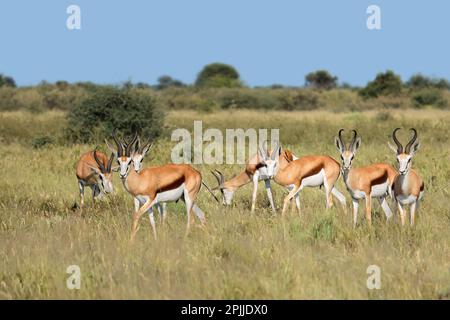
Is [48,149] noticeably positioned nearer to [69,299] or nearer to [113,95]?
[113,95]

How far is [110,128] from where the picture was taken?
Answer: 2161cm

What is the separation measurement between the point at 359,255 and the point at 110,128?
1581 cm

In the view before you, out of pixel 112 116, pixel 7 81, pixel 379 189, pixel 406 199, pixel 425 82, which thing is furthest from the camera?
pixel 7 81

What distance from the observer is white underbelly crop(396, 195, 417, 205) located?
8.32 meters

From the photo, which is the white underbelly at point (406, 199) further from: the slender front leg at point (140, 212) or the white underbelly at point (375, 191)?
the slender front leg at point (140, 212)

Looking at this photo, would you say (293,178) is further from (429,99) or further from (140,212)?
(429,99)

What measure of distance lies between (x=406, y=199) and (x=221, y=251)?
8.75 ft

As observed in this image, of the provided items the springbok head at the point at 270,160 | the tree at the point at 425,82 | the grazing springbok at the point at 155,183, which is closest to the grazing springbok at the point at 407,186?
the springbok head at the point at 270,160

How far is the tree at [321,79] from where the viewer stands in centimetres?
6894

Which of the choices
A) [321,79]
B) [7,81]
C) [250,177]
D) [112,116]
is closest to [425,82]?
[321,79]

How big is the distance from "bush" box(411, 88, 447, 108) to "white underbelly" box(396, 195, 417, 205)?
34358 mm

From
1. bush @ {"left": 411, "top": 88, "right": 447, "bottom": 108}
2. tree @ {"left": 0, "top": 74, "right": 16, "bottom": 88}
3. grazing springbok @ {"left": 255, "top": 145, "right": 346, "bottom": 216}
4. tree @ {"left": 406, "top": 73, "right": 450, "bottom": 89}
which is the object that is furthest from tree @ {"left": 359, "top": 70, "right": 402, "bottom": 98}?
grazing springbok @ {"left": 255, "top": 145, "right": 346, "bottom": 216}

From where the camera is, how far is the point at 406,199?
8.35 metres
